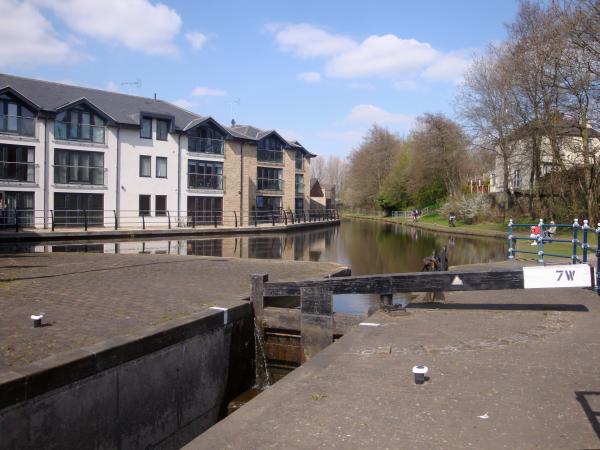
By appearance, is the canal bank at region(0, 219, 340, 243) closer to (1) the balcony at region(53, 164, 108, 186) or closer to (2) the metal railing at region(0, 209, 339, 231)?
(2) the metal railing at region(0, 209, 339, 231)

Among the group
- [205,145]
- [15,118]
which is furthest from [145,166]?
[15,118]

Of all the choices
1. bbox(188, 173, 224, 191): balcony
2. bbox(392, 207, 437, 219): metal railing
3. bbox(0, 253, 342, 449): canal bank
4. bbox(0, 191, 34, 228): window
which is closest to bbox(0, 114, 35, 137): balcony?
bbox(0, 191, 34, 228): window

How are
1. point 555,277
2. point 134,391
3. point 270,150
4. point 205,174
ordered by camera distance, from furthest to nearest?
point 270,150, point 205,174, point 555,277, point 134,391

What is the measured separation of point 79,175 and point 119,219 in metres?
3.85

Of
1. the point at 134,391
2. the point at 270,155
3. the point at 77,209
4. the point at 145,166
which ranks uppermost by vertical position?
the point at 270,155

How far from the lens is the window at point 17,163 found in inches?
1291

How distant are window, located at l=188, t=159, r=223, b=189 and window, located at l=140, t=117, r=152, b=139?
12.8 ft

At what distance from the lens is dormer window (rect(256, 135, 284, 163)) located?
5083cm

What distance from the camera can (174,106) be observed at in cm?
4553

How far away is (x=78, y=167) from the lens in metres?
36.1

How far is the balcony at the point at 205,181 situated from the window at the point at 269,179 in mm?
6383

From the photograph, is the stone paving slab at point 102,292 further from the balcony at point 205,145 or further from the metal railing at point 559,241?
the balcony at point 205,145

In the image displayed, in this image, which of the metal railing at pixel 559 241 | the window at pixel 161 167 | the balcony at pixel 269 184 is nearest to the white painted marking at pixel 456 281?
the metal railing at pixel 559 241

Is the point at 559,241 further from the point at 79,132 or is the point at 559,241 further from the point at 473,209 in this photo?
the point at 473,209
